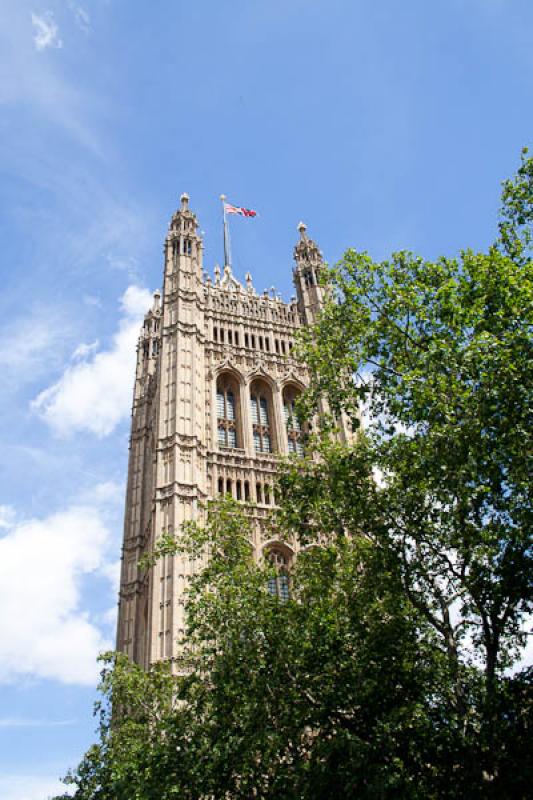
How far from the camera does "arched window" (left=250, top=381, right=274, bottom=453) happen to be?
4009cm

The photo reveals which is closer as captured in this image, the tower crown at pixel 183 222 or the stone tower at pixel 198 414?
the stone tower at pixel 198 414

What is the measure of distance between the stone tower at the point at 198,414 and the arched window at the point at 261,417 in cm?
7

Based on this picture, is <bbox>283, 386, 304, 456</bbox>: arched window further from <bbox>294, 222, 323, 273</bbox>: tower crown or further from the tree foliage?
the tree foliage

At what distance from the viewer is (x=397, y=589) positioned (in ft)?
44.4

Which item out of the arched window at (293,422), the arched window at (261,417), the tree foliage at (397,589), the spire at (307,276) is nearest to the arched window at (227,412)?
the arched window at (261,417)

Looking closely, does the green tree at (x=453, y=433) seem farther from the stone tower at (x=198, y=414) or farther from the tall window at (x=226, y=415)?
the tall window at (x=226, y=415)

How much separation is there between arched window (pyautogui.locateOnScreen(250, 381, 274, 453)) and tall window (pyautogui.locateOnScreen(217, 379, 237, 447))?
120cm

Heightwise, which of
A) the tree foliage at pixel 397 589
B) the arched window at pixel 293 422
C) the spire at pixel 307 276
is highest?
the spire at pixel 307 276

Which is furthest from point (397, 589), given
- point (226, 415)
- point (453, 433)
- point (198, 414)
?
point (226, 415)

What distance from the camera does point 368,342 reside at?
51.2ft

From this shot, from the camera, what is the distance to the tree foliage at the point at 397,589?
12.1m

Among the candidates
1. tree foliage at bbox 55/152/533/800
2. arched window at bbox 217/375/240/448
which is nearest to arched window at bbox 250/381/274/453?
arched window at bbox 217/375/240/448

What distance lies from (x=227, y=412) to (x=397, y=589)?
28.1 m

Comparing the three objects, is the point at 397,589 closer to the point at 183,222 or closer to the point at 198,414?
the point at 198,414
